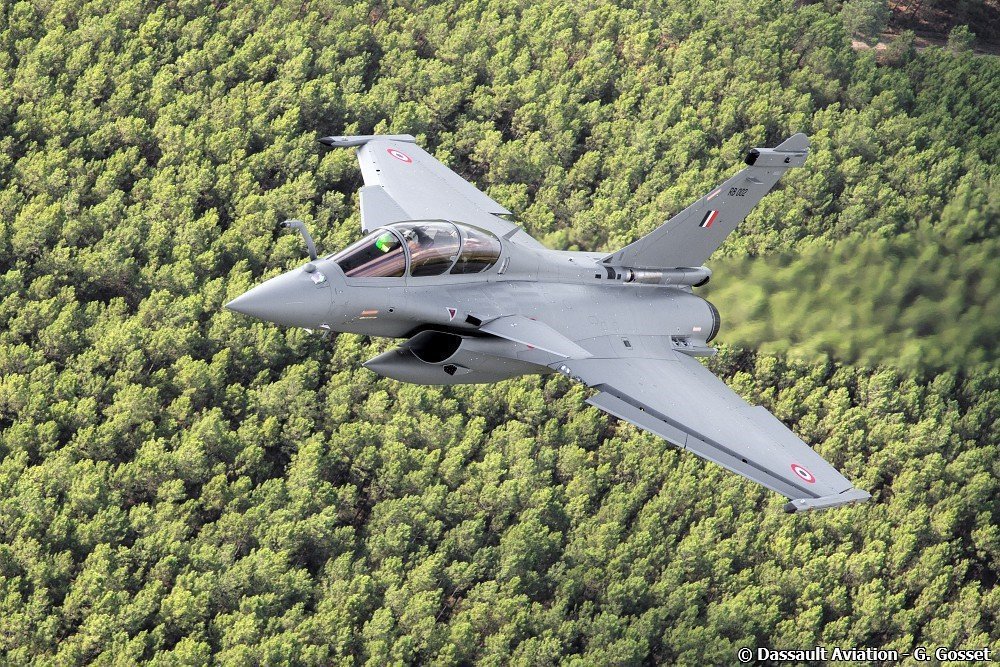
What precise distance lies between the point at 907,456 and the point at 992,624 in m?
7.13

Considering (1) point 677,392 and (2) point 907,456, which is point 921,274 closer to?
(2) point 907,456

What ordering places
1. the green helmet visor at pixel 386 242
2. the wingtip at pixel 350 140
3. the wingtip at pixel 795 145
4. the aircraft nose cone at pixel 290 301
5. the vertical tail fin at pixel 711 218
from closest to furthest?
the aircraft nose cone at pixel 290 301
the green helmet visor at pixel 386 242
the vertical tail fin at pixel 711 218
the wingtip at pixel 795 145
the wingtip at pixel 350 140

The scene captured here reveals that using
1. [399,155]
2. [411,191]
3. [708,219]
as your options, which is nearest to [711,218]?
[708,219]

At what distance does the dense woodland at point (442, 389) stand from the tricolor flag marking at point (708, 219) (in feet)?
18.7

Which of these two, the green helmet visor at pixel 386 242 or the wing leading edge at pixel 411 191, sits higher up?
the green helmet visor at pixel 386 242

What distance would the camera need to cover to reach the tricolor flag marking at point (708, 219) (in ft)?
140

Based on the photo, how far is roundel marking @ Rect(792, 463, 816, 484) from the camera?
1426 inches

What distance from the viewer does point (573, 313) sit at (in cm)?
4047

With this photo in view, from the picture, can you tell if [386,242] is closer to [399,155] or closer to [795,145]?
[399,155]

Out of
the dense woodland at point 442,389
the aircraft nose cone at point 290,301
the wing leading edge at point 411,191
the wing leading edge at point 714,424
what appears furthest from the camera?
the dense woodland at point 442,389

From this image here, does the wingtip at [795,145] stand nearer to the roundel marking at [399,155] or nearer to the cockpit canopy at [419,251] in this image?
the cockpit canopy at [419,251]

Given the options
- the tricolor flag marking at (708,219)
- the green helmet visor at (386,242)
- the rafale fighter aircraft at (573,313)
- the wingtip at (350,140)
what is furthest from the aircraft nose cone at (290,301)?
the tricolor flag marking at (708,219)

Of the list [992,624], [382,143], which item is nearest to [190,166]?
[382,143]

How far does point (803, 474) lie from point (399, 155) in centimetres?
1880
